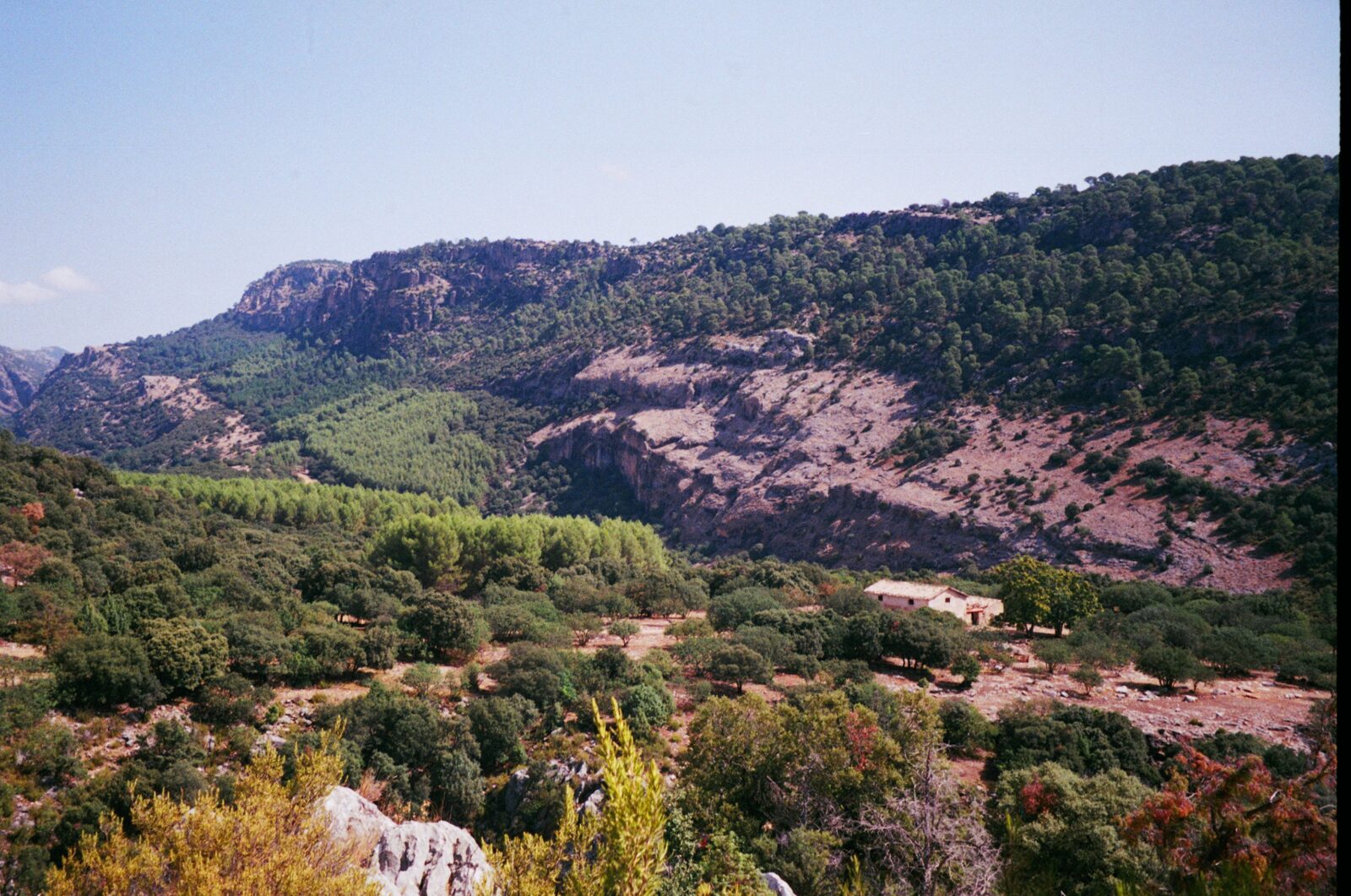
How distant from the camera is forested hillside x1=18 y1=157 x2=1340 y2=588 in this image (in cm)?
5456

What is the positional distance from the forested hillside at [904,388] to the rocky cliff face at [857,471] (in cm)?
28

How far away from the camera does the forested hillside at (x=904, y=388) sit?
54.6m

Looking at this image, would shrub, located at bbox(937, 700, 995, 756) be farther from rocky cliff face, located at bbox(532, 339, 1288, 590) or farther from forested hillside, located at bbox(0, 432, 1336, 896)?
rocky cliff face, located at bbox(532, 339, 1288, 590)

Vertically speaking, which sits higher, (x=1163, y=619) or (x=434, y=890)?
(x=434, y=890)

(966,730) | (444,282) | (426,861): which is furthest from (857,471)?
(444,282)

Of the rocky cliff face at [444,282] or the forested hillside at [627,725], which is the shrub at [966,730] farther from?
the rocky cliff face at [444,282]

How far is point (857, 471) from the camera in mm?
71000

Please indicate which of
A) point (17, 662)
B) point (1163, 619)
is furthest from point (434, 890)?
point (1163, 619)

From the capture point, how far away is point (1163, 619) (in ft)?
111

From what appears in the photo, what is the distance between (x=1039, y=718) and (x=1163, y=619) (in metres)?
17.1

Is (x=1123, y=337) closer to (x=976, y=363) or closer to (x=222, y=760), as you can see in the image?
(x=976, y=363)

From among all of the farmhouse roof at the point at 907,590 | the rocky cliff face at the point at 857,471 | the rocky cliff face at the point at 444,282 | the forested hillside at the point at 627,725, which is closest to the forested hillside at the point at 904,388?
the rocky cliff face at the point at 857,471

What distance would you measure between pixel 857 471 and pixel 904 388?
12945 millimetres

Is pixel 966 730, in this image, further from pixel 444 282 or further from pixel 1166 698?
pixel 444 282
